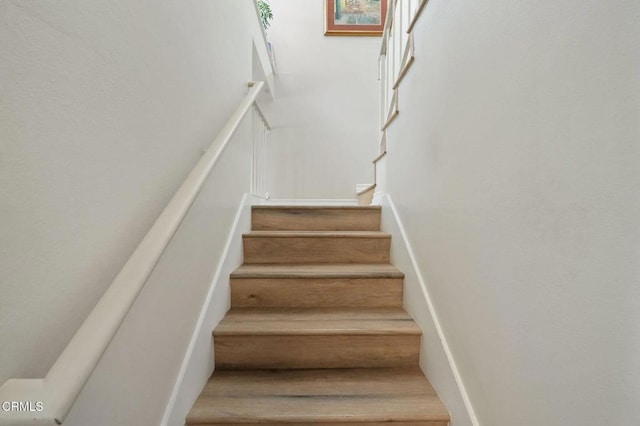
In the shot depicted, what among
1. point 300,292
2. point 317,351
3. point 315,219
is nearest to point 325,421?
point 317,351

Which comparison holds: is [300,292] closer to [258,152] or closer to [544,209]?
[544,209]

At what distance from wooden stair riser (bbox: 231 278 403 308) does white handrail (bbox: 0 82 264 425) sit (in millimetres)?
789

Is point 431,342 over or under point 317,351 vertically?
over

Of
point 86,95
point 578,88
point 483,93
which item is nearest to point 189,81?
point 86,95

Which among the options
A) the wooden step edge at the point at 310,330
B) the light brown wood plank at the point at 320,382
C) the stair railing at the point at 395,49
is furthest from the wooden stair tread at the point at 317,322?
the stair railing at the point at 395,49

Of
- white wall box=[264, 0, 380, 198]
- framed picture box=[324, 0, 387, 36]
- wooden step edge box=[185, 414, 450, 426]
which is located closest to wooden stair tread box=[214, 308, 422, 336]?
wooden step edge box=[185, 414, 450, 426]

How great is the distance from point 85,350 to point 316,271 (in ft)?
3.60

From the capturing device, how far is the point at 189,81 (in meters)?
1.02

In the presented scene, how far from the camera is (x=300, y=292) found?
146 cm

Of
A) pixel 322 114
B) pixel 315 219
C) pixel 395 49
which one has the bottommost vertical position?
pixel 315 219

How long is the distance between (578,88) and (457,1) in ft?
2.32

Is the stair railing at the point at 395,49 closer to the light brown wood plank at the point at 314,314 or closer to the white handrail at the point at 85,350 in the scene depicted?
the light brown wood plank at the point at 314,314

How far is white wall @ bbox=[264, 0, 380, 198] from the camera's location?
3.28m

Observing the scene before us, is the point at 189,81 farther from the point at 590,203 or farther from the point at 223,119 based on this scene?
the point at 590,203
